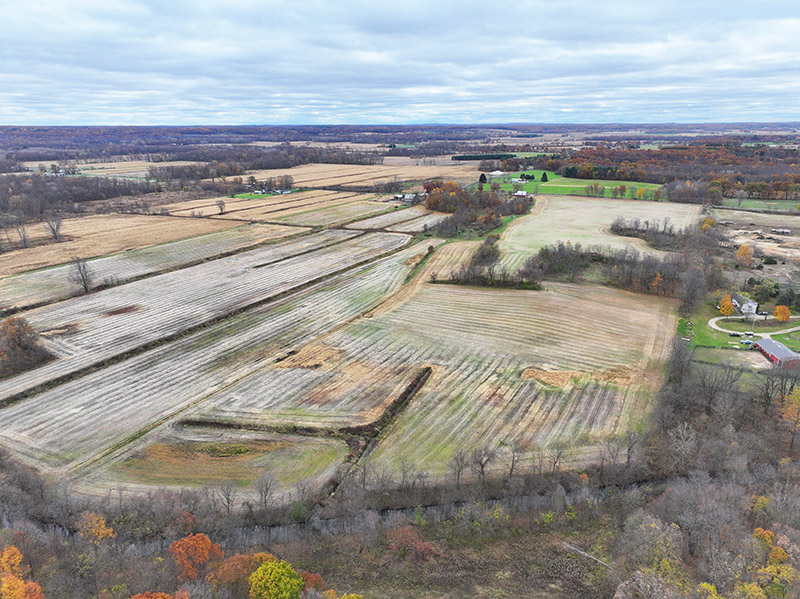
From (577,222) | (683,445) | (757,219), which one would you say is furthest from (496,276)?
(757,219)

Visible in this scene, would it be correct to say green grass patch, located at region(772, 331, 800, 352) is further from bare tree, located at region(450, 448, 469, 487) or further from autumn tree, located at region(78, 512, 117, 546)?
autumn tree, located at region(78, 512, 117, 546)

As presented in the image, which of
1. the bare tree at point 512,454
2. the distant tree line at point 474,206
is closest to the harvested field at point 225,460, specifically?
the bare tree at point 512,454

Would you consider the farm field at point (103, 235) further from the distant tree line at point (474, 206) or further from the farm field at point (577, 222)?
the farm field at point (577, 222)

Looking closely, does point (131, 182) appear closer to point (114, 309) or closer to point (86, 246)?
point (86, 246)

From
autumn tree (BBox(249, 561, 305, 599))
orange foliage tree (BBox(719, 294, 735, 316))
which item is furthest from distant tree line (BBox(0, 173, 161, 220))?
orange foliage tree (BBox(719, 294, 735, 316))

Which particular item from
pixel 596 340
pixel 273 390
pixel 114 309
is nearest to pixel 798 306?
pixel 596 340
